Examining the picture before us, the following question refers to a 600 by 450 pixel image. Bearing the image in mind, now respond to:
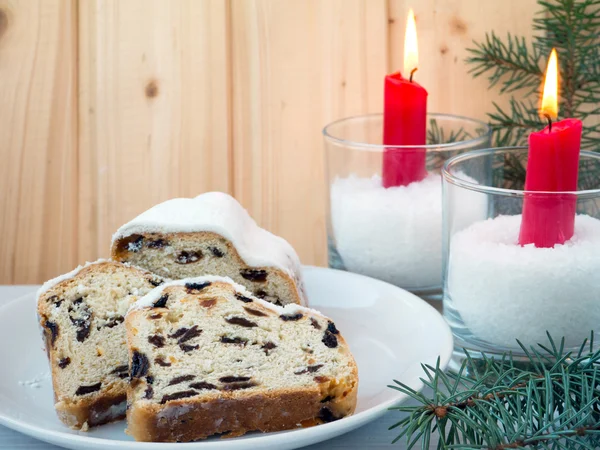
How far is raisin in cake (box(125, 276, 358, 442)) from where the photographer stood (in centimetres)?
79

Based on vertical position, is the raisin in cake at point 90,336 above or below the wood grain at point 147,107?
below

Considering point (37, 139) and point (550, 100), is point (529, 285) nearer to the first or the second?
point (550, 100)

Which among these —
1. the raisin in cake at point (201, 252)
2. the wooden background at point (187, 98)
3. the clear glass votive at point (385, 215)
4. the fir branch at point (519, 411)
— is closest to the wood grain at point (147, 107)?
the wooden background at point (187, 98)

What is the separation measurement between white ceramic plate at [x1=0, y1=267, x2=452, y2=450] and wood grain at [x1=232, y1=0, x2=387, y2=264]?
9.2 inches

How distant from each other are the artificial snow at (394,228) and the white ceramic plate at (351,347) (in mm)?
42

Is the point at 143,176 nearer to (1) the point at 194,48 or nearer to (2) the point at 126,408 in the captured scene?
(1) the point at 194,48

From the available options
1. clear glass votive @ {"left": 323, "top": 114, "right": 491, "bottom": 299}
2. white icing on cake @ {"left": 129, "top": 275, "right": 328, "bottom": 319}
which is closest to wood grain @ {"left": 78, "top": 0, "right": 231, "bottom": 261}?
clear glass votive @ {"left": 323, "top": 114, "right": 491, "bottom": 299}

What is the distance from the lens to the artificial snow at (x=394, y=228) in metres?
1.13

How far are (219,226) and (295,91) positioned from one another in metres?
0.45

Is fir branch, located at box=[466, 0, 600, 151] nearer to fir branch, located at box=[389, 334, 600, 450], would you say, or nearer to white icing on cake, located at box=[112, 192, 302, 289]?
white icing on cake, located at box=[112, 192, 302, 289]

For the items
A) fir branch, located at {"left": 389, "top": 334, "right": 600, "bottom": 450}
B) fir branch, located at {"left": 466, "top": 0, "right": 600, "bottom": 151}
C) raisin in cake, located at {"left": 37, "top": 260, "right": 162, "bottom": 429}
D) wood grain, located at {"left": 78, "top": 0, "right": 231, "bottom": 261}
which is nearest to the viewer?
fir branch, located at {"left": 389, "top": 334, "right": 600, "bottom": 450}

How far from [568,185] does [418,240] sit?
0.94 feet

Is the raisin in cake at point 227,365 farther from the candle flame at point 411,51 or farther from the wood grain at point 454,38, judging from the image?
the wood grain at point 454,38

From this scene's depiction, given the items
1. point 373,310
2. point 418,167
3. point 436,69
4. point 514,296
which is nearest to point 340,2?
point 436,69
